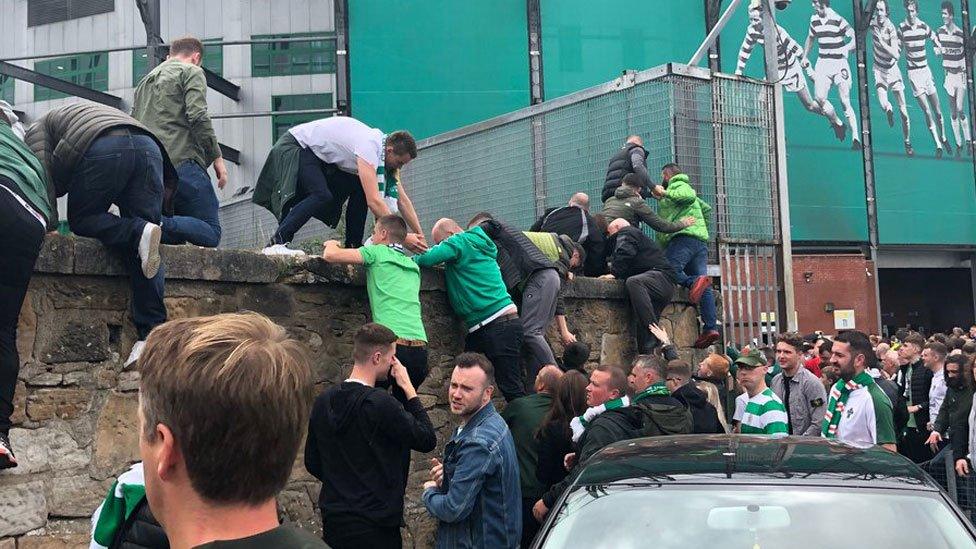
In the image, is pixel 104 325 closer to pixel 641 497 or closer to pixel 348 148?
pixel 348 148

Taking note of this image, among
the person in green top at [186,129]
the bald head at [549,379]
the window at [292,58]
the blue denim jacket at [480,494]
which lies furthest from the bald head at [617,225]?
the window at [292,58]

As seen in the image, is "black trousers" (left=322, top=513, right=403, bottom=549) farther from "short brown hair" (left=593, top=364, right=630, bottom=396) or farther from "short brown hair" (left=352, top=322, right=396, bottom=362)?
"short brown hair" (left=593, top=364, right=630, bottom=396)

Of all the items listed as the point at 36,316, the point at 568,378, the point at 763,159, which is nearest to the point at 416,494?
the point at 568,378

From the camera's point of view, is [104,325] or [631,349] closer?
[104,325]

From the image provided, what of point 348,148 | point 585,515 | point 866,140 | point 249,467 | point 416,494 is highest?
point 866,140

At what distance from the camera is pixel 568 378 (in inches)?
241

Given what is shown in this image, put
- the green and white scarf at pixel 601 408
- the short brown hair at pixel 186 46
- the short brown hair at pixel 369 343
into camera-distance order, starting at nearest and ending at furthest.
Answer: the short brown hair at pixel 369 343 → the green and white scarf at pixel 601 408 → the short brown hair at pixel 186 46

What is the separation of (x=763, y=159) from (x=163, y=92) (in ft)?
19.8

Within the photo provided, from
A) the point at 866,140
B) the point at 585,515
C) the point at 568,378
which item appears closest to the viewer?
the point at 585,515

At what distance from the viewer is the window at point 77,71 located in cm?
Answer: 2197


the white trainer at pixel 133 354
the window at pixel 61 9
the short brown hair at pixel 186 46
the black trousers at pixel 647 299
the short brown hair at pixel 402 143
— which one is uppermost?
the window at pixel 61 9

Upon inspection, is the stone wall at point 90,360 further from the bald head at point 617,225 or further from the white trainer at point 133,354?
the bald head at point 617,225

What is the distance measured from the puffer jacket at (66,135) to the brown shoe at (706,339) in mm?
5818

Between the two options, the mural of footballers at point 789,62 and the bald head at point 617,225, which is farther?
the mural of footballers at point 789,62
